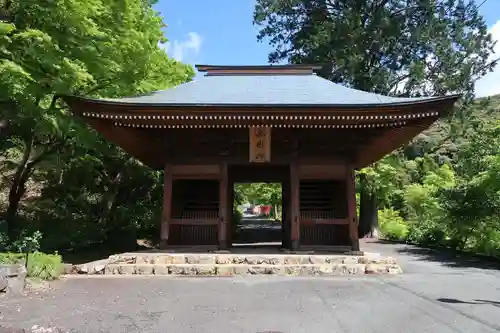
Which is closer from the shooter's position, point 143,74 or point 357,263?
point 357,263

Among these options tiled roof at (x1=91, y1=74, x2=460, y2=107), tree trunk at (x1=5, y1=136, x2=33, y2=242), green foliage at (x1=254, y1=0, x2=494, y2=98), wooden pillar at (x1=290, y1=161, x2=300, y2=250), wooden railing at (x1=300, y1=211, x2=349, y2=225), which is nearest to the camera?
tiled roof at (x1=91, y1=74, x2=460, y2=107)

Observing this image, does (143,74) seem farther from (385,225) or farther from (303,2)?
(385,225)

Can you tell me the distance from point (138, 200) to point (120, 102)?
30.6 ft

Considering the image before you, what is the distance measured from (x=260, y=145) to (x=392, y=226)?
1354 cm

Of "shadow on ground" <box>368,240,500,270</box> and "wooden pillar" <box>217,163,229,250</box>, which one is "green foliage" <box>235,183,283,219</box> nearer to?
"shadow on ground" <box>368,240,500,270</box>

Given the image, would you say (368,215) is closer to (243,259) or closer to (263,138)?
(263,138)

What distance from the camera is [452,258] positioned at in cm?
1296

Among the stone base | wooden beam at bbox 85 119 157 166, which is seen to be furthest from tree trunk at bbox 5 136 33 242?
the stone base

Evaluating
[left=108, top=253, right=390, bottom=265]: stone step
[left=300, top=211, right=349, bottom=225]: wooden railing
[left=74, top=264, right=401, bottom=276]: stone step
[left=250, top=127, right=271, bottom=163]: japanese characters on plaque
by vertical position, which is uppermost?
[left=250, top=127, right=271, bottom=163]: japanese characters on plaque

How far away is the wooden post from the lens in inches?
445

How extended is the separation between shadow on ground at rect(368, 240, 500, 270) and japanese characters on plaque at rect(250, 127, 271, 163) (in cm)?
603

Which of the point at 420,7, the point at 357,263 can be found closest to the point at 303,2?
the point at 420,7

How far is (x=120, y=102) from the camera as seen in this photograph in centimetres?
996

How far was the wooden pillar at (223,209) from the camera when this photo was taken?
11320mm
